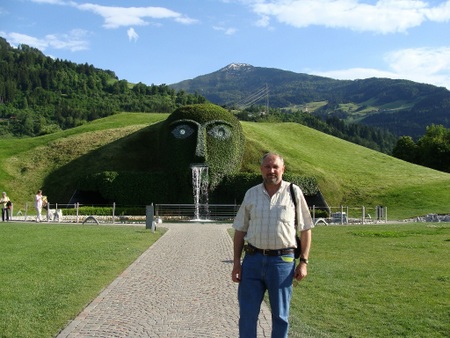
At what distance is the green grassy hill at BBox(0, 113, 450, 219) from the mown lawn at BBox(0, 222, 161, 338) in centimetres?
2563

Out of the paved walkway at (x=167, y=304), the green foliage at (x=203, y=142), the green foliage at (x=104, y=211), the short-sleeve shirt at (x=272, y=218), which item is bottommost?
the paved walkway at (x=167, y=304)

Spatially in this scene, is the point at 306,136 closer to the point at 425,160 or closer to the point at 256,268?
the point at 425,160

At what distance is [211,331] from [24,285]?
456 cm

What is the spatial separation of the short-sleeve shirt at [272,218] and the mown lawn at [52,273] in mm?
3241

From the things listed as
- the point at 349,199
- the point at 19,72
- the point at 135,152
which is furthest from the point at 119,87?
the point at 349,199

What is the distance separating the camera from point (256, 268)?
545 centimetres

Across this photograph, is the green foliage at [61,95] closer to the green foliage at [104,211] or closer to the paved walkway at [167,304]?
the green foliage at [104,211]

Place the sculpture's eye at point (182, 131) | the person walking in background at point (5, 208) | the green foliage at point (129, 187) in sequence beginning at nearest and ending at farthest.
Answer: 1. the person walking in background at point (5, 208)
2. the green foliage at point (129, 187)
3. the sculpture's eye at point (182, 131)

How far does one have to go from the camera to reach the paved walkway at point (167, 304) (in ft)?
23.2

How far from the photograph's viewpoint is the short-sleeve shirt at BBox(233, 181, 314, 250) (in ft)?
17.8

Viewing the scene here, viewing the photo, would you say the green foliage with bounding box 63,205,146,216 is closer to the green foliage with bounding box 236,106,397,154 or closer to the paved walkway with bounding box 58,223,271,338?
the paved walkway with bounding box 58,223,271,338

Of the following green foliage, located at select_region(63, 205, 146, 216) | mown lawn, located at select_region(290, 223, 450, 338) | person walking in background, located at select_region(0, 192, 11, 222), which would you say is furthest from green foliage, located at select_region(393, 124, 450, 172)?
mown lawn, located at select_region(290, 223, 450, 338)

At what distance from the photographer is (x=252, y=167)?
45.6 metres

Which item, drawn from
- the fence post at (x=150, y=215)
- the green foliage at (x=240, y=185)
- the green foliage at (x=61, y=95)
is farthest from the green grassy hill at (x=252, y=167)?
the green foliage at (x=61, y=95)
